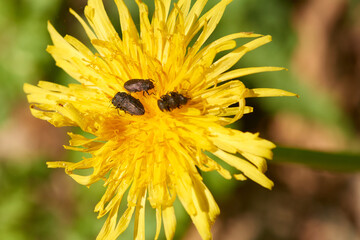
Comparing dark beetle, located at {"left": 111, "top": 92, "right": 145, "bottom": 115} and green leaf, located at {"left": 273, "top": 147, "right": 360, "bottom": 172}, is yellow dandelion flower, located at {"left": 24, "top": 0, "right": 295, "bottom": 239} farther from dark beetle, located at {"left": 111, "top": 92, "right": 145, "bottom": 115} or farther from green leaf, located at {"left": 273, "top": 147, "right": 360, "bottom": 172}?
green leaf, located at {"left": 273, "top": 147, "right": 360, "bottom": 172}

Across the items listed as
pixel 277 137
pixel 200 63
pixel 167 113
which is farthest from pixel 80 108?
pixel 277 137

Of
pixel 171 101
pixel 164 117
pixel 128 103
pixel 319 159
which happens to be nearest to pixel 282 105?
pixel 319 159

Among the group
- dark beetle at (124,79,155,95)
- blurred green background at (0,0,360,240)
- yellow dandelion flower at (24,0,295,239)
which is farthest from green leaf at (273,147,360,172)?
blurred green background at (0,0,360,240)

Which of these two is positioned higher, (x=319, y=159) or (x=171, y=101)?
(x=171, y=101)

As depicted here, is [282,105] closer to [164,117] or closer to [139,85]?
[164,117]

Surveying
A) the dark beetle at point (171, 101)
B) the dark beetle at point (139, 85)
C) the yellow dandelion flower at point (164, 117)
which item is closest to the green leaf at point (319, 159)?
the yellow dandelion flower at point (164, 117)

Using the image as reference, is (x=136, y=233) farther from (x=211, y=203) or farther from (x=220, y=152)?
(x=220, y=152)
